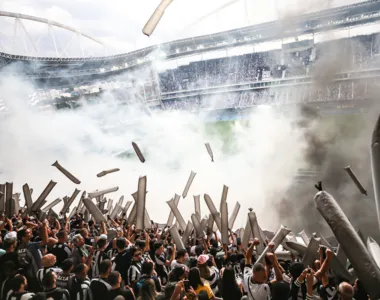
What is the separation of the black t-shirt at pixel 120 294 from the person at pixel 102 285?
37 millimetres

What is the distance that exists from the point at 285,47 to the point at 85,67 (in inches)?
583

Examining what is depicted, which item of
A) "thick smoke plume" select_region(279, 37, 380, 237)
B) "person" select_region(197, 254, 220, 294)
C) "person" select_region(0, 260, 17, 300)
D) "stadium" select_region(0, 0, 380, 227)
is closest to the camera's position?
"person" select_region(0, 260, 17, 300)

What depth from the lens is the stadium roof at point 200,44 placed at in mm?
17531

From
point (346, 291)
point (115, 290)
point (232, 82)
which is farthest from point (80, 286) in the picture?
point (232, 82)

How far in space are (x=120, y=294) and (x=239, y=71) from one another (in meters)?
23.3

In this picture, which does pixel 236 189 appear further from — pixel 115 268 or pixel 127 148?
pixel 115 268

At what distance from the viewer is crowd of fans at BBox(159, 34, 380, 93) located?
18219 millimetres

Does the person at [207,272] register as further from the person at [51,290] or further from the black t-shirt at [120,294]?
the person at [51,290]

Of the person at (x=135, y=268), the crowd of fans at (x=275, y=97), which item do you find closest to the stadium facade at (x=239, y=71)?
the crowd of fans at (x=275, y=97)

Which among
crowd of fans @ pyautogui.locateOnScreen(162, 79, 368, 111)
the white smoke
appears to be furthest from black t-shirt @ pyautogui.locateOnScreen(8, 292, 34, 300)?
crowd of fans @ pyautogui.locateOnScreen(162, 79, 368, 111)

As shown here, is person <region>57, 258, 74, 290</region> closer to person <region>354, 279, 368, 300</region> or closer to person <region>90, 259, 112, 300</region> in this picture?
person <region>90, 259, 112, 300</region>

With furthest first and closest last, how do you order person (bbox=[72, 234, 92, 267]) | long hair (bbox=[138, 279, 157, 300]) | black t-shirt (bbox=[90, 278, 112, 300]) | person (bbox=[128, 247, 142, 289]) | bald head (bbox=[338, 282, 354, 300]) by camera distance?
person (bbox=[72, 234, 92, 267]) → person (bbox=[128, 247, 142, 289]) → black t-shirt (bbox=[90, 278, 112, 300]) → long hair (bbox=[138, 279, 157, 300]) → bald head (bbox=[338, 282, 354, 300])

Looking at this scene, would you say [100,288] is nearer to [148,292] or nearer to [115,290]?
[115,290]

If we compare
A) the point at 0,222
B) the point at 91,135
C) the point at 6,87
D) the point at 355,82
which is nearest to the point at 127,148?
the point at 91,135
